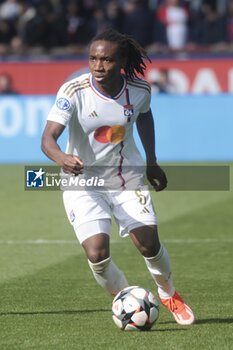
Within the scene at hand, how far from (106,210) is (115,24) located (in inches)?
561

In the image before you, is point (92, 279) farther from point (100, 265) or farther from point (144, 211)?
point (144, 211)

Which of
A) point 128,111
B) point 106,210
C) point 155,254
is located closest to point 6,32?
point 128,111

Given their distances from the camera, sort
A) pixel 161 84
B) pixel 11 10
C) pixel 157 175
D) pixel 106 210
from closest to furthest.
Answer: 1. pixel 106 210
2. pixel 157 175
3. pixel 161 84
4. pixel 11 10

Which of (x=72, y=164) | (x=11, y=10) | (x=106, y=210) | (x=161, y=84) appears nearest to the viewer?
(x=72, y=164)

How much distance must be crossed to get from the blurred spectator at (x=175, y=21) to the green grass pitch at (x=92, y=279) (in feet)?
23.6

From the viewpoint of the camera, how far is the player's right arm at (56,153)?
16.6 ft

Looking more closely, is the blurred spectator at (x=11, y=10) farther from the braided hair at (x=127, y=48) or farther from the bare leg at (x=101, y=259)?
the bare leg at (x=101, y=259)

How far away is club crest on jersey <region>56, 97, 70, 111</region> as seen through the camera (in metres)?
5.51

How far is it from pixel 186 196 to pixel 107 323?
8144 millimetres

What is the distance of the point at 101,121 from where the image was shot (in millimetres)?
5688

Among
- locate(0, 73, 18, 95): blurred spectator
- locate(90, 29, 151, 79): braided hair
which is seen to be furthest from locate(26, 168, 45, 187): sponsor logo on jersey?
locate(0, 73, 18, 95): blurred spectator

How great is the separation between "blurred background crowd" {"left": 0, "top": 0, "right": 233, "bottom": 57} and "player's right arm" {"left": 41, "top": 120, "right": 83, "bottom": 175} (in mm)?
13949

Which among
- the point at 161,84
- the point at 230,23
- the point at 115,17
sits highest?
the point at 115,17

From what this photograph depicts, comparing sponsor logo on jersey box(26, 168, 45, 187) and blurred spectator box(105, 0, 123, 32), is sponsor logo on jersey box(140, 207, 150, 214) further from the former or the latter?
blurred spectator box(105, 0, 123, 32)
